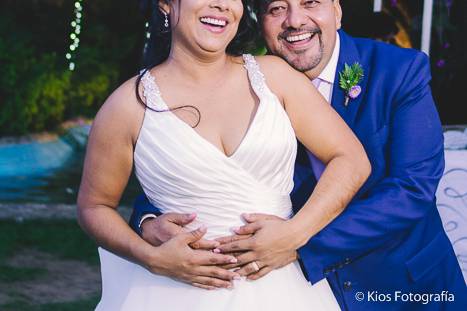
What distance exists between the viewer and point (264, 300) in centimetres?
249

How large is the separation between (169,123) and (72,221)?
527 cm

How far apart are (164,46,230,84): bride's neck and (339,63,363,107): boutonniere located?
19.1 inches

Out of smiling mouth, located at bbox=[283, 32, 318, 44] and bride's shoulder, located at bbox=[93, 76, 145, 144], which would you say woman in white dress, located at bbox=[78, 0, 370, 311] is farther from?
smiling mouth, located at bbox=[283, 32, 318, 44]

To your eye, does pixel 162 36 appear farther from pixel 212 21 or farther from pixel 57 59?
pixel 57 59

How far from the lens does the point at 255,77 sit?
8.50 feet

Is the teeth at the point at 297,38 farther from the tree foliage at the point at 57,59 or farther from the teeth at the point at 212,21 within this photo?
the tree foliage at the point at 57,59

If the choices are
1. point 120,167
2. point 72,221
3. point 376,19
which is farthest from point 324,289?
point 72,221

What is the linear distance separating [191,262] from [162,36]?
845 mm

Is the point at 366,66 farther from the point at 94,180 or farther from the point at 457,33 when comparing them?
the point at 457,33

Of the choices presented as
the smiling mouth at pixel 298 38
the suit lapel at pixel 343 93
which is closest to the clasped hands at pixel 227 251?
the suit lapel at pixel 343 93

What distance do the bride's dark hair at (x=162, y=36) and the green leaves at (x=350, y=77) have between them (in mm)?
347

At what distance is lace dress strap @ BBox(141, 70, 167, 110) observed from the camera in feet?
8.18

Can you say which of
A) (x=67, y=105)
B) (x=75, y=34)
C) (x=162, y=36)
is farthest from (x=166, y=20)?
(x=75, y=34)

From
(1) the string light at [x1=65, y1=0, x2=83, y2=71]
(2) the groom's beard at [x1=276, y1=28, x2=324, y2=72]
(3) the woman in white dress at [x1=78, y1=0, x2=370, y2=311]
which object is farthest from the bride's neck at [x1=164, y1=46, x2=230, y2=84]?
(1) the string light at [x1=65, y1=0, x2=83, y2=71]
